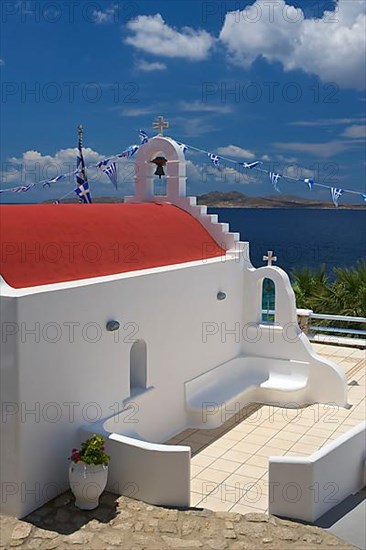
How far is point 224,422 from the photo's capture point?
1340 centimetres

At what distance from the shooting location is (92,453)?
9258mm

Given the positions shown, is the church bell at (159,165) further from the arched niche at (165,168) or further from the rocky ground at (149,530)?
the rocky ground at (149,530)

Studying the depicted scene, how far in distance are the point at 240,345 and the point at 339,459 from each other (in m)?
6.07

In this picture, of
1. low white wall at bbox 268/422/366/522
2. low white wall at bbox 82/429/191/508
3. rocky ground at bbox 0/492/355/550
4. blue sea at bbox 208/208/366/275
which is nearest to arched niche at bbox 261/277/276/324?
low white wall at bbox 268/422/366/522

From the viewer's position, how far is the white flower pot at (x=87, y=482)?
9.13 m

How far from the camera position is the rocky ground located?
8414mm

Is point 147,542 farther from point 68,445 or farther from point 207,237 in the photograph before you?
point 207,237

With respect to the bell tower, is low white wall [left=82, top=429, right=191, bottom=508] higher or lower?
lower

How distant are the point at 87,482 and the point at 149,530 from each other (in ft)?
3.78

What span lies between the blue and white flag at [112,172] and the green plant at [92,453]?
8.97 metres

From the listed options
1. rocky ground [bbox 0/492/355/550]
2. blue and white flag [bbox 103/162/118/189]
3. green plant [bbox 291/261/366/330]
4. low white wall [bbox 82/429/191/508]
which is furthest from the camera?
green plant [bbox 291/261/366/330]

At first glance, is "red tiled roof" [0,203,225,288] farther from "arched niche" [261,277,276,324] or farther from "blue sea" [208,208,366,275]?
"blue sea" [208,208,366,275]

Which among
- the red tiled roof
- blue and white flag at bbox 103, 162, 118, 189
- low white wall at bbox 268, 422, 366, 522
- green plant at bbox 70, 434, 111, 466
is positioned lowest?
low white wall at bbox 268, 422, 366, 522

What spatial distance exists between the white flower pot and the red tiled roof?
292 centimetres
